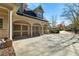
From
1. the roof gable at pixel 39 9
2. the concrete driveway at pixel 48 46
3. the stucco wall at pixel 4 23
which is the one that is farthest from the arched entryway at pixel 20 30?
the roof gable at pixel 39 9

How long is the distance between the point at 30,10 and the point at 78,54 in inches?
82.7

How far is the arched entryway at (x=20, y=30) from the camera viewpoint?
5.16 metres

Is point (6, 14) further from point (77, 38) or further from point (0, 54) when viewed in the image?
point (77, 38)

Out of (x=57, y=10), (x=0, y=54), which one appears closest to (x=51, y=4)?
(x=57, y=10)

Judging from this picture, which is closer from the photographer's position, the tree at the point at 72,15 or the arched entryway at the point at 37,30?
the tree at the point at 72,15

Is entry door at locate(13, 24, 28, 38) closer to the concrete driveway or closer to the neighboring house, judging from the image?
the neighboring house

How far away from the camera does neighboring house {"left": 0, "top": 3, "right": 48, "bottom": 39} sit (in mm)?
5137

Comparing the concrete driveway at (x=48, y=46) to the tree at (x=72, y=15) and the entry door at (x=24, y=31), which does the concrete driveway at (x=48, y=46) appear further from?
the tree at (x=72, y=15)

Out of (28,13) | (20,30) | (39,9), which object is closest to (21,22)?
(20,30)

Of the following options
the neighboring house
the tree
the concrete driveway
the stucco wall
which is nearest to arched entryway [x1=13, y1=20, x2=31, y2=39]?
the neighboring house

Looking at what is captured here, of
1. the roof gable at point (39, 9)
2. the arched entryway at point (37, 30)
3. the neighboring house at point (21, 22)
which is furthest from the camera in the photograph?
the arched entryway at point (37, 30)

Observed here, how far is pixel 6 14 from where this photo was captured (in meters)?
5.29

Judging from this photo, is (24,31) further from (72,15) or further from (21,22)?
(72,15)

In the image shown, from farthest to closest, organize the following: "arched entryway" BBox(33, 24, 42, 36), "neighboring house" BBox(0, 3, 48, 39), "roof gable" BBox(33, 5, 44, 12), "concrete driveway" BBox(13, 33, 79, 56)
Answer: "arched entryway" BBox(33, 24, 42, 36) < "neighboring house" BBox(0, 3, 48, 39) < "roof gable" BBox(33, 5, 44, 12) < "concrete driveway" BBox(13, 33, 79, 56)
